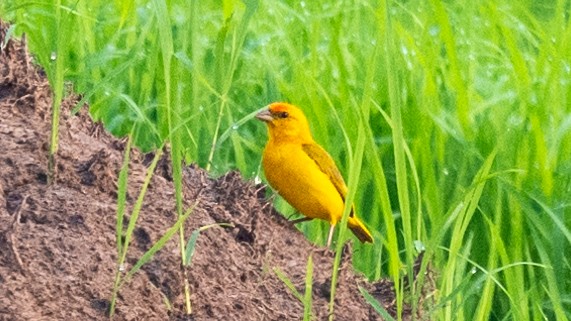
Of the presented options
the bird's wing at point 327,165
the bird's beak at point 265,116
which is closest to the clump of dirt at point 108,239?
the bird's wing at point 327,165

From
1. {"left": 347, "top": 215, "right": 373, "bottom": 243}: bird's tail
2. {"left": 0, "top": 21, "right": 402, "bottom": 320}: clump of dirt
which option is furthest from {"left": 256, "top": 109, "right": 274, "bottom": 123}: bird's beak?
{"left": 0, "top": 21, "right": 402, "bottom": 320}: clump of dirt

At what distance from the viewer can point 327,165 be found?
366cm

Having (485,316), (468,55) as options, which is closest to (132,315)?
(485,316)

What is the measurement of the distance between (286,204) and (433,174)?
552 mm

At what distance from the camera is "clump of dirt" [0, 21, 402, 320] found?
246 cm

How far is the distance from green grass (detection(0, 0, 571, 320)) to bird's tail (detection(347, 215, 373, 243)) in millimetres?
35

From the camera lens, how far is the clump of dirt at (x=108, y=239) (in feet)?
8.07

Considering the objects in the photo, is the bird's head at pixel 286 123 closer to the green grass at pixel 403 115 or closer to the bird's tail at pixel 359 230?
the green grass at pixel 403 115

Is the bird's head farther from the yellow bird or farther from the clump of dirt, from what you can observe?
the clump of dirt

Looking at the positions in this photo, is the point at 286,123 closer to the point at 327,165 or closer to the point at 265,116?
the point at 265,116

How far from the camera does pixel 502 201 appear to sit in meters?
3.75

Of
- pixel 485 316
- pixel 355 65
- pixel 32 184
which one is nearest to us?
pixel 32 184

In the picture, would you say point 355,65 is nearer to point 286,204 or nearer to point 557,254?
point 286,204

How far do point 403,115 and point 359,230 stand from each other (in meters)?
0.70
